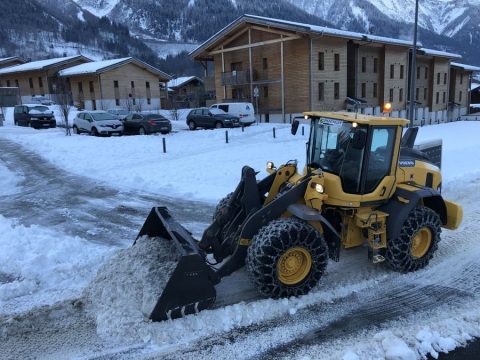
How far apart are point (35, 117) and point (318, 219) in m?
32.5

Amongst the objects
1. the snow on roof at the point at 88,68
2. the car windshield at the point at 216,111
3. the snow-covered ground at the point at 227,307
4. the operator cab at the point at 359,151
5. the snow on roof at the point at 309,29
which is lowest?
the snow-covered ground at the point at 227,307

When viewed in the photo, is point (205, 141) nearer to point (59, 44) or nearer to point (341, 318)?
point (341, 318)

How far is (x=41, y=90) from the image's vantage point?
185ft

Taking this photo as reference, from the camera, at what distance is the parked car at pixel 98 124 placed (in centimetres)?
2572

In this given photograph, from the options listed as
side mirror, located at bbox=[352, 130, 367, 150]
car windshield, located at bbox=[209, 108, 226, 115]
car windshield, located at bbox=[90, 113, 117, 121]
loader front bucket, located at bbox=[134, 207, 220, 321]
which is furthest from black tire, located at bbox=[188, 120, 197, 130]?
loader front bucket, located at bbox=[134, 207, 220, 321]

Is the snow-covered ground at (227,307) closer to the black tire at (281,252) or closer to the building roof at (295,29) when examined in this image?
the black tire at (281,252)

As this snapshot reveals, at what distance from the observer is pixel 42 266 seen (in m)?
6.02

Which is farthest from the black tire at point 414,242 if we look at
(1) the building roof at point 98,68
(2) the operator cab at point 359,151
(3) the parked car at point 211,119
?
(1) the building roof at point 98,68

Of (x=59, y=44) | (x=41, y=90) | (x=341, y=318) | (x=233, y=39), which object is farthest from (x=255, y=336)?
(x=59, y=44)

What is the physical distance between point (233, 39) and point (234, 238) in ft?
125

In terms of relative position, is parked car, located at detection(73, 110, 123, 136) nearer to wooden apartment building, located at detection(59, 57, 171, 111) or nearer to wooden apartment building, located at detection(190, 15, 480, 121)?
wooden apartment building, located at detection(190, 15, 480, 121)

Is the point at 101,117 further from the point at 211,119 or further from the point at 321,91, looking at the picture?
the point at 321,91

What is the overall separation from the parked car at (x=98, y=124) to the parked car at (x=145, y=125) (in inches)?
21.4

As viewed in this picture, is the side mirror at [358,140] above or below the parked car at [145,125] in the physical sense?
above
